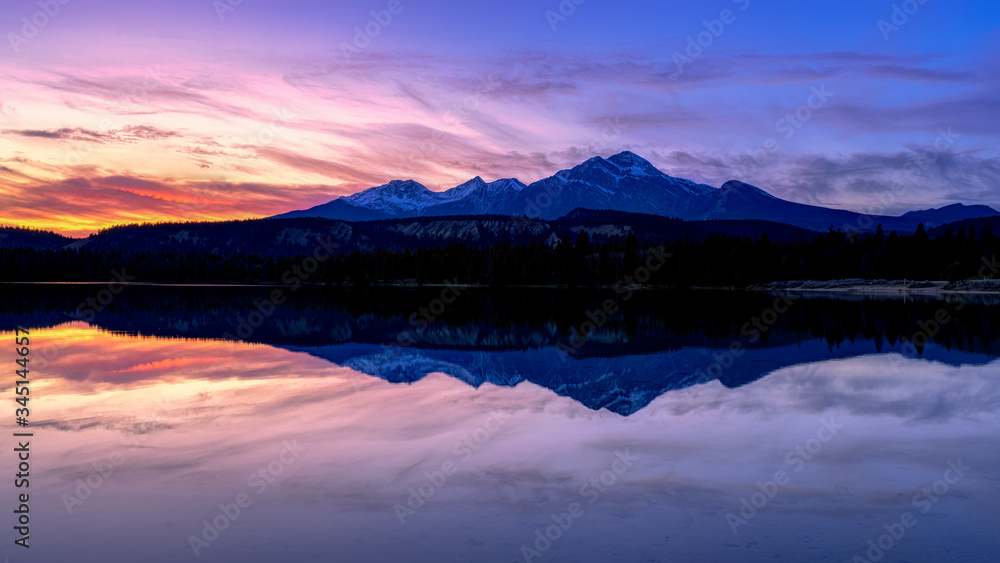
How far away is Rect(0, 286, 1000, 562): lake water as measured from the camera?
11562 millimetres

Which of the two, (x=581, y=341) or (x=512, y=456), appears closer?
(x=512, y=456)

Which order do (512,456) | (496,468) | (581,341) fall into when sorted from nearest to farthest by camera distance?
1. (496,468)
2. (512,456)
3. (581,341)

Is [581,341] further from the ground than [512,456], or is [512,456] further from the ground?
[581,341]

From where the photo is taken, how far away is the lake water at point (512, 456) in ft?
37.9

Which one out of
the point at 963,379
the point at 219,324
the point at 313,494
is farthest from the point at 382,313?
the point at 313,494

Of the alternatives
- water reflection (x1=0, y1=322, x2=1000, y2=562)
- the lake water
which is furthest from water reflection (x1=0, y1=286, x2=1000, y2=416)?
water reflection (x1=0, y1=322, x2=1000, y2=562)

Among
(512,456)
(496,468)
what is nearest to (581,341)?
→ (512,456)

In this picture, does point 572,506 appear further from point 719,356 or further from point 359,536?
point 719,356

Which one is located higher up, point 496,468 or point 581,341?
point 581,341

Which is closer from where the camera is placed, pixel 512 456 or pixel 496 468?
pixel 496 468

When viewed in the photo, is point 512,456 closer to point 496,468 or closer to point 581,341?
point 496,468

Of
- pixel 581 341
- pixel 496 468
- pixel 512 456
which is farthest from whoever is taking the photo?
pixel 581 341

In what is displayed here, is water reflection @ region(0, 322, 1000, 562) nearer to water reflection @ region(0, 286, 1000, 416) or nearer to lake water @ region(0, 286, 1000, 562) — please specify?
lake water @ region(0, 286, 1000, 562)

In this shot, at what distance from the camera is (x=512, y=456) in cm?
1681
